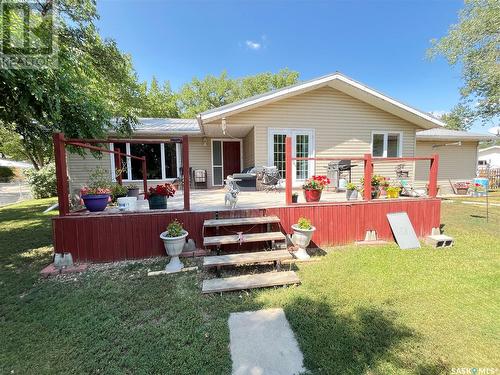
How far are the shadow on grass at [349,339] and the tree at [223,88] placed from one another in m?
28.9

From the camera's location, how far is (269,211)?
14.4 ft

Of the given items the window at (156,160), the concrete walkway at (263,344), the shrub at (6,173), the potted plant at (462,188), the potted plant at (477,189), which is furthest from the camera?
the shrub at (6,173)

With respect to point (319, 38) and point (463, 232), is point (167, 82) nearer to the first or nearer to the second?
point (319, 38)

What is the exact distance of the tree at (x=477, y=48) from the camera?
11.4 m

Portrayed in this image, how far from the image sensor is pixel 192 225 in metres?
4.12

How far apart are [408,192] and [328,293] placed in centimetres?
405

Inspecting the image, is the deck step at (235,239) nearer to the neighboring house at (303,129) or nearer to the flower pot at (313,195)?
the flower pot at (313,195)

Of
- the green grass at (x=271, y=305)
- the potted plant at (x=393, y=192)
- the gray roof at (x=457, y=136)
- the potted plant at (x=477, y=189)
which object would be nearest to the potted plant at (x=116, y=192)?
the green grass at (x=271, y=305)

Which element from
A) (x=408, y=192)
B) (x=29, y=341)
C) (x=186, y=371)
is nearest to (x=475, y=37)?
(x=408, y=192)

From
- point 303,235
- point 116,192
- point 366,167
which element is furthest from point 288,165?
point 116,192

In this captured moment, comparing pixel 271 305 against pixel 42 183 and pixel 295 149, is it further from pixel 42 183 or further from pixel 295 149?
pixel 42 183

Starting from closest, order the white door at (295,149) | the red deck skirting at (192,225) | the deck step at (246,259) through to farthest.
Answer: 1. the deck step at (246,259)
2. the red deck skirting at (192,225)
3. the white door at (295,149)

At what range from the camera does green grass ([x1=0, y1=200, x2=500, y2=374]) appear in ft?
6.33

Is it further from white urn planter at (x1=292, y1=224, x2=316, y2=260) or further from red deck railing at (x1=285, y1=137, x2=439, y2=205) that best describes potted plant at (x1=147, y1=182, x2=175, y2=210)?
white urn planter at (x1=292, y1=224, x2=316, y2=260)
